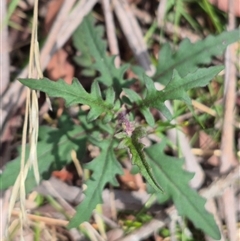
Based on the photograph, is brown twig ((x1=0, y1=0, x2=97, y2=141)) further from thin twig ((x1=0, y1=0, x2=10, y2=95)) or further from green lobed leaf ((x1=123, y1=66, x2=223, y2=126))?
green lobed leaf ((x1=123, y1=66, x2=223, y2=126))

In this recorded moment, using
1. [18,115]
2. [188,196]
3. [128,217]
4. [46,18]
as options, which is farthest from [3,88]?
[188,196]

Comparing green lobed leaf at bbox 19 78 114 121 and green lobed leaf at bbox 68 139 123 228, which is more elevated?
green lobed leaf at bbox 19 78 114 121

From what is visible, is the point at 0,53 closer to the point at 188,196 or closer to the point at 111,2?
the point at 111,2

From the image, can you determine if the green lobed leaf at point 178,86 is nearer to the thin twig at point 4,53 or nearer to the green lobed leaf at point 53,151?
the green lobed leaf at point 53,151

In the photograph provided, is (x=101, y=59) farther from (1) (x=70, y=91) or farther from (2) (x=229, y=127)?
(2) (x=229, y=127)

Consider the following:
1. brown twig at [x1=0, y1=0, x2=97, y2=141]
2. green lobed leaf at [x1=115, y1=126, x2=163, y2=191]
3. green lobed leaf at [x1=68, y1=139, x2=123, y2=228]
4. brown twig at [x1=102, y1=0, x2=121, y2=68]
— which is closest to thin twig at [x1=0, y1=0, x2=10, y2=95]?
brown twig at [x1=0, y1=0, x2=97, y2=141]

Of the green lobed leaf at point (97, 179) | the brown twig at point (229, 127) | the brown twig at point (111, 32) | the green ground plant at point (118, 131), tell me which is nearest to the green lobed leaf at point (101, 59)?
the green ground plant at point (118, 131)

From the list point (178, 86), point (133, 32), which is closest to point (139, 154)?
point (178, 86)
